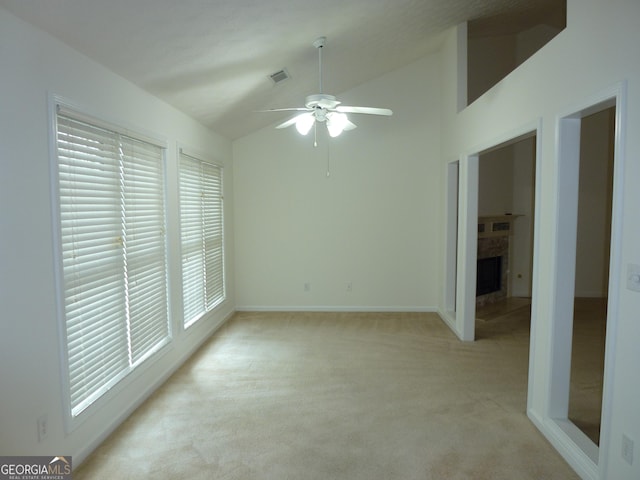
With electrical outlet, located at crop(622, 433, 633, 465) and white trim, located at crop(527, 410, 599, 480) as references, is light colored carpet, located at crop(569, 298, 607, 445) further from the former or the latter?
electrical outlet, located at crop(622, 433, 633, 465)

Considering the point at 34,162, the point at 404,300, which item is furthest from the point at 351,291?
the point at 34,162

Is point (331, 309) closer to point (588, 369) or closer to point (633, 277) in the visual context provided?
point (588, 369)

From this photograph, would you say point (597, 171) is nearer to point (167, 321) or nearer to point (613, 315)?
point (613, 315)

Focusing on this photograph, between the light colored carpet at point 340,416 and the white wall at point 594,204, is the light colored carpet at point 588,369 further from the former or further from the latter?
the white wall at point 594,204

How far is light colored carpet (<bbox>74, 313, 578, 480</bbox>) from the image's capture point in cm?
249

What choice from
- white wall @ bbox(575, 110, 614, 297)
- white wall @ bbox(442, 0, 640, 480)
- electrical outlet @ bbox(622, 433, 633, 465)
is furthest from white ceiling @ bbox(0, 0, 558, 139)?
electrical outlet @ bbox(622, 433, 633, 465)

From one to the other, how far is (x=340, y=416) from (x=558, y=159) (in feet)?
7.71

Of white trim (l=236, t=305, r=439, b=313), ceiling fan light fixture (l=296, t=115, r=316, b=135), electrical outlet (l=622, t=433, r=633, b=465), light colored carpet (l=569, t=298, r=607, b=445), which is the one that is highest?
ceiling fan light fixture (l=296, t=115, r=316, b=135)

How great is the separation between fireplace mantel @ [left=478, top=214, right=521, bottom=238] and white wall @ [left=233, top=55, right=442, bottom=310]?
809 millimetres

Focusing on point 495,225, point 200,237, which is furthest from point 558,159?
point 495,225

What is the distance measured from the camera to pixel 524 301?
650 cm

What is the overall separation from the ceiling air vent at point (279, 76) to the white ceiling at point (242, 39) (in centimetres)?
6

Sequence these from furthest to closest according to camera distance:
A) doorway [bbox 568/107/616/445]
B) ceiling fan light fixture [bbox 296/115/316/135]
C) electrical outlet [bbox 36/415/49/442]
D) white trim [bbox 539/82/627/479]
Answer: doorway [bbox 568/107/616/445] → ceiling fan light fixture [bbox 296/115/316/135] → electrical outlet [bbox 36/415/49/442] → white trim [bbox 539/82/627/479]

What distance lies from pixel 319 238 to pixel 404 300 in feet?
5.14
